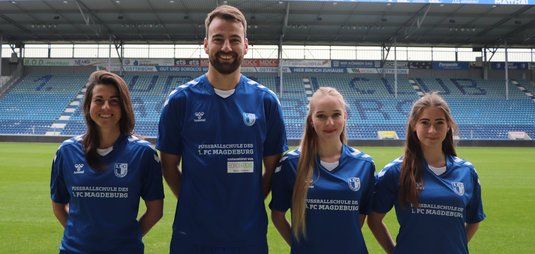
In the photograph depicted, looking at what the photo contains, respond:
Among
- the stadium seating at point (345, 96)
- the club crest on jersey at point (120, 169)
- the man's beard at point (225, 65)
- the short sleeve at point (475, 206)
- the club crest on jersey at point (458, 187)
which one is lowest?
the short sleeve at point (475, 206)

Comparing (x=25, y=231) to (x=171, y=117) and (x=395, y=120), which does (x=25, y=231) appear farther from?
(x=395, y=120)

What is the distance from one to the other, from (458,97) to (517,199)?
28.3 m

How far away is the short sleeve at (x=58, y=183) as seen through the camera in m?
2.68

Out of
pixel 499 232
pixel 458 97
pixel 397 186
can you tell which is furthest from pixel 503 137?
pixel 397 186

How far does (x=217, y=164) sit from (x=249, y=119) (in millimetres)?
343

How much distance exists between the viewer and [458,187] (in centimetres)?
260

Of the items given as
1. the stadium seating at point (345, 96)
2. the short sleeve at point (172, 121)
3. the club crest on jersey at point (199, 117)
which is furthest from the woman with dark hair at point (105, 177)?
the stadium seating at point (345, 96)

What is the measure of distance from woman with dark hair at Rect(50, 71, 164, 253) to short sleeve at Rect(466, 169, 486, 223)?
2.13m

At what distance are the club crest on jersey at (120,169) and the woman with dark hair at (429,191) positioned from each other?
5.56 ft

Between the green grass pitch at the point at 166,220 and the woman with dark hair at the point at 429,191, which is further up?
the woman with dark hair at the point at 429,191

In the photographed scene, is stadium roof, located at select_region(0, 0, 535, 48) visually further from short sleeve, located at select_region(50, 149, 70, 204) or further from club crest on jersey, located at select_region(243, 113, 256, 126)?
club crest on jersey, located at select_region(243, 113, 256, 126)

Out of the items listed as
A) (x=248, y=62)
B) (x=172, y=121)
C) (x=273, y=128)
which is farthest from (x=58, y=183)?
(x=248, y=62)

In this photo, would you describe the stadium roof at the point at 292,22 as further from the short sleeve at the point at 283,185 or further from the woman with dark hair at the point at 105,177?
the short sleeve at the point at 283,185

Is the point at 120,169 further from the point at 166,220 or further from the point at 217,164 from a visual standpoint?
the point at 166,220
